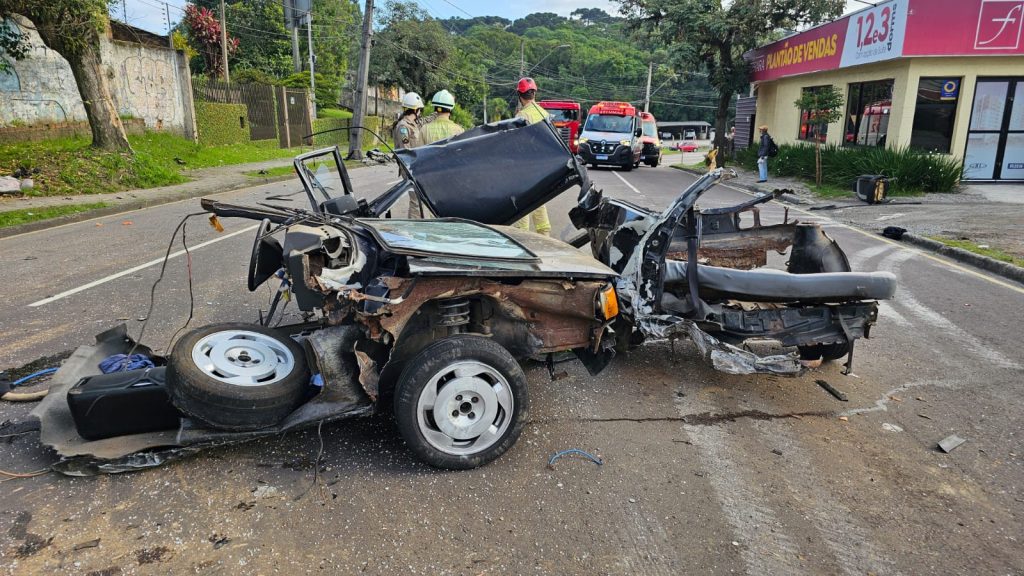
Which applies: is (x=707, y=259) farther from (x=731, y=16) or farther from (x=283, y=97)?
(x=283, y=97)

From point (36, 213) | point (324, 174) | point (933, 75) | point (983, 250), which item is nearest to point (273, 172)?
point (36, 213)

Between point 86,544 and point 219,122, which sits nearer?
point 86,544

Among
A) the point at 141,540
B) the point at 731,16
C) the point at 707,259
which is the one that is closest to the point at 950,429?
the point at 707,259

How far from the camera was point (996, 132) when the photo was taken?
57.3 feet

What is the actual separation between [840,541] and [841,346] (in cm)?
220

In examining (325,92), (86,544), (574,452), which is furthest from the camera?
(325,92)

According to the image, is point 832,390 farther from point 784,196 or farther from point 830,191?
point 830,191

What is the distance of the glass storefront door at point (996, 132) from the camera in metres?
17.1

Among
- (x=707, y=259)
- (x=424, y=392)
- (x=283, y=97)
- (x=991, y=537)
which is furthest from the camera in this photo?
(x=283, y=97)

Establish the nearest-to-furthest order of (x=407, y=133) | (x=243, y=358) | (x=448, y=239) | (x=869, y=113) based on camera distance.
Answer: (x=243, y=358)
(x=448, y=239)
(x=407, y=133)
(x=869, y=113)

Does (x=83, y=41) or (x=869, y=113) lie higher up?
(x=83, y=41)

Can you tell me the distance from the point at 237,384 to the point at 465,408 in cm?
113

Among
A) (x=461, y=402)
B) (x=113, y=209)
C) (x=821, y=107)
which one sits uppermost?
(x=821, y=107)

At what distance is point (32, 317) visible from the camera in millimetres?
5656
